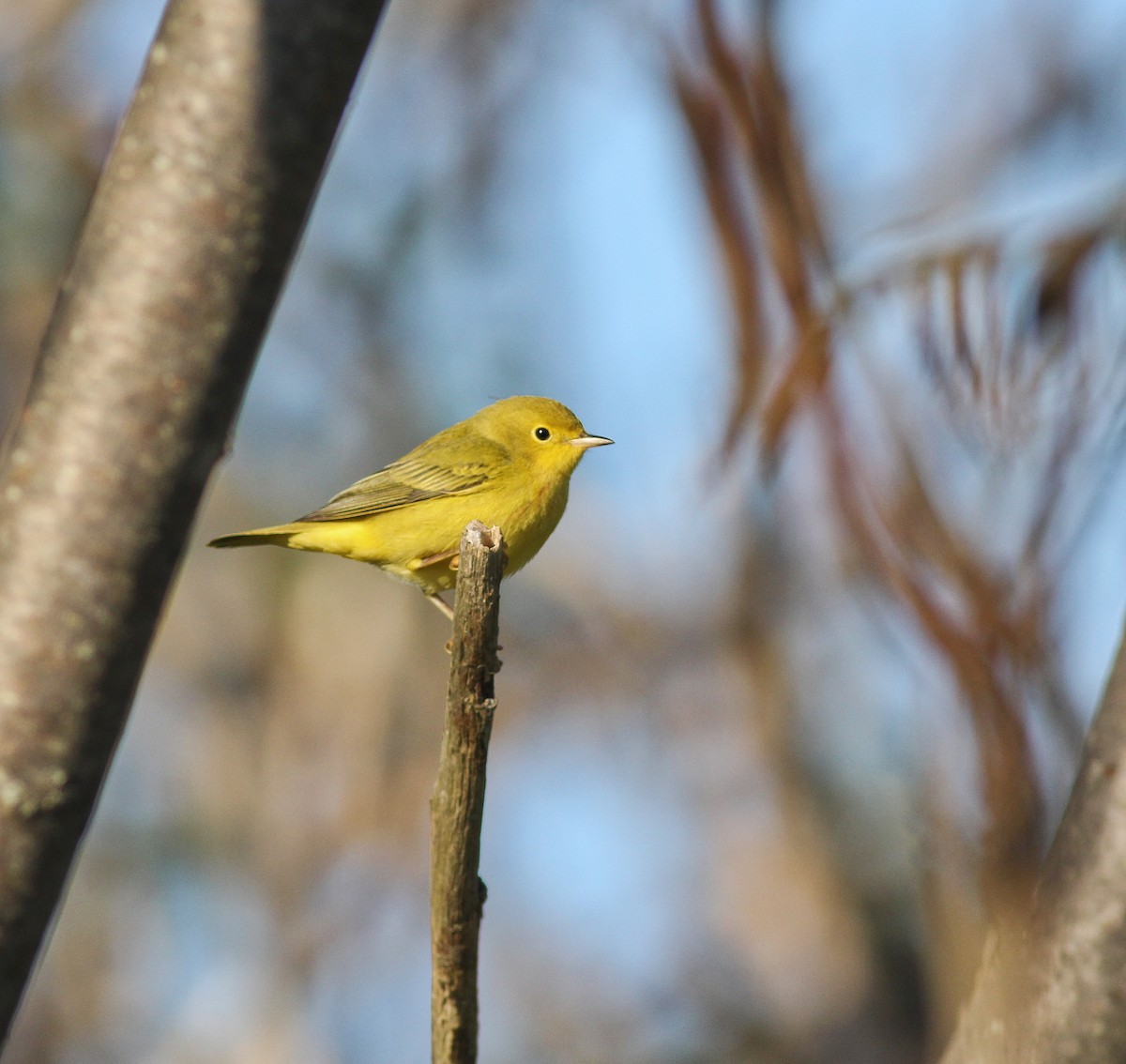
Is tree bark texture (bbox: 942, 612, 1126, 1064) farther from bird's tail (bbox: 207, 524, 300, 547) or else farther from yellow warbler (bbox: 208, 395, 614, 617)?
bird's tail (bbox: 207, 524, 300, 547)

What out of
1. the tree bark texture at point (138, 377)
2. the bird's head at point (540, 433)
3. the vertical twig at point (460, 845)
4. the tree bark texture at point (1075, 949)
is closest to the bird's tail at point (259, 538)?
the bird's head at point (540, 433)

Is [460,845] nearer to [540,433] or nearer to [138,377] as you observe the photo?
[138,377]

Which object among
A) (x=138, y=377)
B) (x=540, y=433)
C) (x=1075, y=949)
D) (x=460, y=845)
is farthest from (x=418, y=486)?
(x=1075, y=949)

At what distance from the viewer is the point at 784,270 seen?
8.85 ft

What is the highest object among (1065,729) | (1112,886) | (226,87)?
(226,87)

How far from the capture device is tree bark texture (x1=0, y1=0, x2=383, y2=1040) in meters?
2.34

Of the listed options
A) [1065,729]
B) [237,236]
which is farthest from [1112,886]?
[237,236]

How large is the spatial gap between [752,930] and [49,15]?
8121 millimetres

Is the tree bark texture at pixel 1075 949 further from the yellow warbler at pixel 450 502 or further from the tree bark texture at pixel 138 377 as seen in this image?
the yellow warbler at pixel 450 502

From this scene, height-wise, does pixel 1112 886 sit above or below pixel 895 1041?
above

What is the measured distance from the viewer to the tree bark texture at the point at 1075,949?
1.96 m

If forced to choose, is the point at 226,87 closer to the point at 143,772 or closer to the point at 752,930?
the point at 752,930

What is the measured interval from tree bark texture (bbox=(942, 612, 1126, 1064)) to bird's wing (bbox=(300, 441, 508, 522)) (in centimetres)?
272

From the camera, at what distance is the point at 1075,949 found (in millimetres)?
1993
